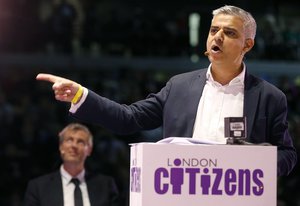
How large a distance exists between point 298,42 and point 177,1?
2028 mm

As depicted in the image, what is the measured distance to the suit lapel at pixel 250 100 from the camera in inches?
109

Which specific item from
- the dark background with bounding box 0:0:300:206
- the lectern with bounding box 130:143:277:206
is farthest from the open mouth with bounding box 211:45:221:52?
the dark background with bounding box 0:0:300:206

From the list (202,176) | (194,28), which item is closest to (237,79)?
(202,176)

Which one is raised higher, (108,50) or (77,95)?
(108,50)

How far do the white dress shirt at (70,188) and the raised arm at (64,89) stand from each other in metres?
2.18

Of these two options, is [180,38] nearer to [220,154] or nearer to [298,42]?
[298,42]

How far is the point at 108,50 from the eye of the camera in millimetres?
10602

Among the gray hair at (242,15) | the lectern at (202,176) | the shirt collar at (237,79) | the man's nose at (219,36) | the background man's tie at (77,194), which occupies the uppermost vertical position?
the gray hair at (242,15)

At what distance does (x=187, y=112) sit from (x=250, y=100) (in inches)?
9.7

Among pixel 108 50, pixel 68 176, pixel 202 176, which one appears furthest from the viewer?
pixel 108 50

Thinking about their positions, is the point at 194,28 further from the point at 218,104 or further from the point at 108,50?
the point at 218,104

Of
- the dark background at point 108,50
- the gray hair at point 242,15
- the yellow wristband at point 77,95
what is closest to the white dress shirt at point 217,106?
the gray hair at point 242,15

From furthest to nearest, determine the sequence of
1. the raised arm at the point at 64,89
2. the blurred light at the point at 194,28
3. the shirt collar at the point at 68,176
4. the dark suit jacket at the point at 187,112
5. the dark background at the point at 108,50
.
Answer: the blurred light at the point at 194,28, the dark background at the point at 108,50, the shirt collar at the point at 68,176, the dark suit jacket at the point at 187,112, the raised arm at the point at 64,89

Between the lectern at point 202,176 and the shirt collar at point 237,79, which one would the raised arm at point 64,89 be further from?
the shirt collar at point 237,79
